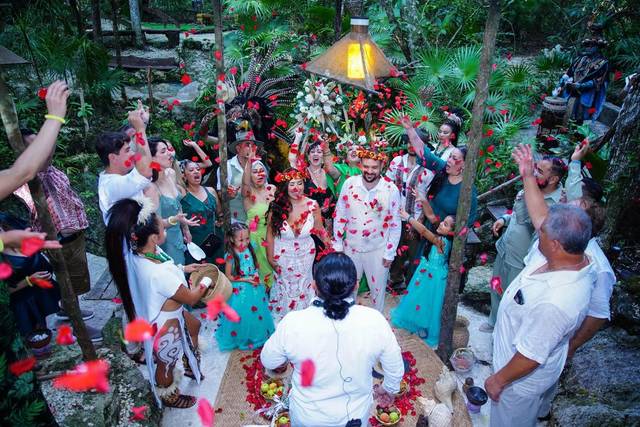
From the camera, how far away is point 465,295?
5508 millimetres

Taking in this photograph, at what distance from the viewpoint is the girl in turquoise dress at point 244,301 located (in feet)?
14.8

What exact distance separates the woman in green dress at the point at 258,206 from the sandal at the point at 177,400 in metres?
1.45

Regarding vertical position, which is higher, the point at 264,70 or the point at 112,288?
the point at 264,70

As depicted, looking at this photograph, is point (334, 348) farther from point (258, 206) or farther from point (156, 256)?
point (258, 206)

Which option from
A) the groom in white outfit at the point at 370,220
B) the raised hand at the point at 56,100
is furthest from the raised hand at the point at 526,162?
the raised hand at the point at 56,100

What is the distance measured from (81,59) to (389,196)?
6049 millimetres

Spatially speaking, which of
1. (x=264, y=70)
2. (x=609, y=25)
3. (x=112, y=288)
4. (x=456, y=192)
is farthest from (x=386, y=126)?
(x=609, y=25)

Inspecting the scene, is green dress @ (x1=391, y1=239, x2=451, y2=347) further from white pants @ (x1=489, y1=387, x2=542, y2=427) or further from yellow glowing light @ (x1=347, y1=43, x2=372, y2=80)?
yellow glowing light @ (x1=347, y1=43, x2=372, y2=80)

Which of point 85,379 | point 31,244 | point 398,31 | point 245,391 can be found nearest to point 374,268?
point 245,391

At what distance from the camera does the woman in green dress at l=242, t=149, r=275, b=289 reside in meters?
5.01

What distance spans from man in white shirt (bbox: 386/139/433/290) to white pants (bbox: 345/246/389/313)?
613 millimetres

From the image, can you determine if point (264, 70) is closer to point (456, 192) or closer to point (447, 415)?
point (456, 192)

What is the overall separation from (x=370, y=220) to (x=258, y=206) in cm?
126

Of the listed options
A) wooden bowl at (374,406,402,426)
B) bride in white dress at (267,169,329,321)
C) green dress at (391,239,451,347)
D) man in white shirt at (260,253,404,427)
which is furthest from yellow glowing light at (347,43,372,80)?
wooden bowl at (374,406,402,426)
